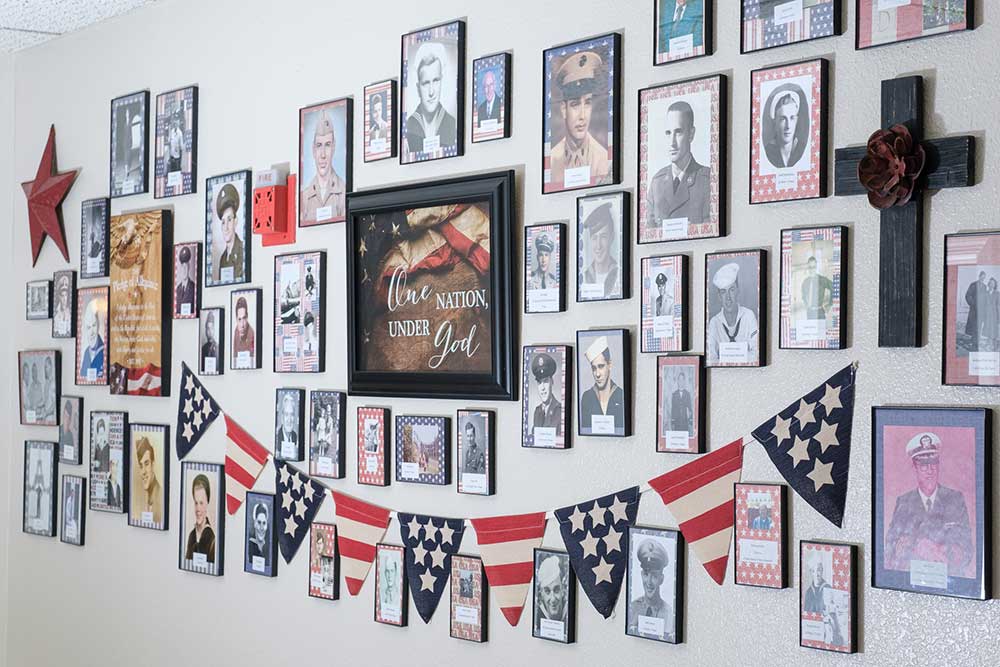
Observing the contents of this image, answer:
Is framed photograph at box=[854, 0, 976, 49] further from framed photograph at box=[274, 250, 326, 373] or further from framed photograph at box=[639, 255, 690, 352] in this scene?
framed photograph at box=[274, 250, 326, 373]

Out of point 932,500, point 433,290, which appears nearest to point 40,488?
point 433,290

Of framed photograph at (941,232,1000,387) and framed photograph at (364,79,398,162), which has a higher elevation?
framed photograph at (364,79,398,162)

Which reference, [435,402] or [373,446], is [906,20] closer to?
[435,402]

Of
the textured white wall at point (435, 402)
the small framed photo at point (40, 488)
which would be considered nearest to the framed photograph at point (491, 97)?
the textured white wall at point (435, 402)

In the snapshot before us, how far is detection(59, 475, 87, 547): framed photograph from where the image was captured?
353cm

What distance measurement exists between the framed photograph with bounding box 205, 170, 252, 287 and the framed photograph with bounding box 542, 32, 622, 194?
1.03 m

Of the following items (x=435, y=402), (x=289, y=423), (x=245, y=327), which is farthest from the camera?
(x=245, y=327)

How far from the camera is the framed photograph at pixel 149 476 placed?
3242mm

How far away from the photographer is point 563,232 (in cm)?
230

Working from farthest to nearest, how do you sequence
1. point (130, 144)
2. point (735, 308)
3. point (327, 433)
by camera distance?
1. point (130, 144)
2. point (327, 433)
3. point (735, 308)

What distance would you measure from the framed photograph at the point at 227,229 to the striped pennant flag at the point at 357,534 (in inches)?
28.1

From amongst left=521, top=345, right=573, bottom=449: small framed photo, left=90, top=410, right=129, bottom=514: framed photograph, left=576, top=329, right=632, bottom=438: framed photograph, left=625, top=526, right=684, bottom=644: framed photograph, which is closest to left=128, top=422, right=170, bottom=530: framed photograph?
left=90, top=410, right=129, bottom=514: framed photograph

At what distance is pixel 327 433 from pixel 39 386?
1.45 metres

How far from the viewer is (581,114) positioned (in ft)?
7.47
